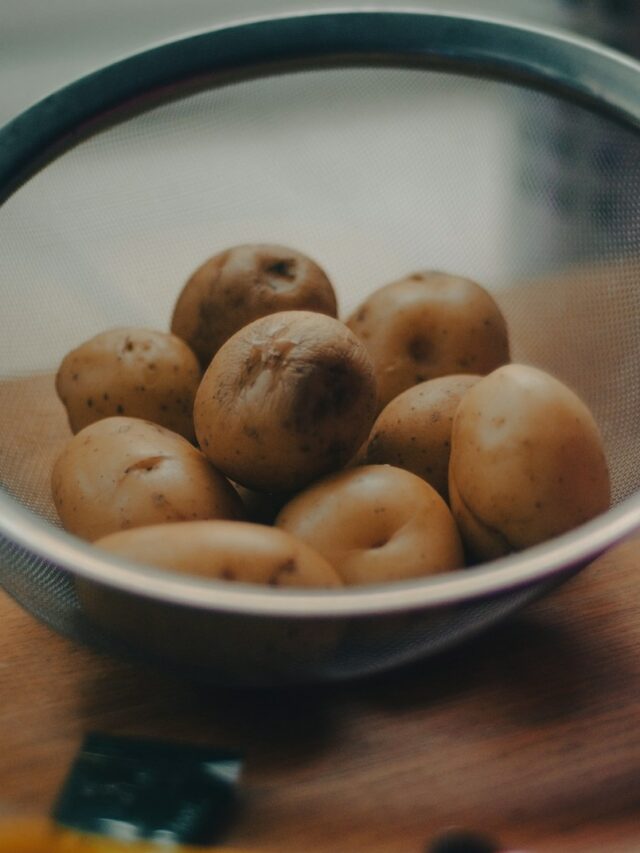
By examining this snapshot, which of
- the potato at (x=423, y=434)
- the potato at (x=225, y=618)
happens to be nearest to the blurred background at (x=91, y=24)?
the potato at (x=423, y=434)

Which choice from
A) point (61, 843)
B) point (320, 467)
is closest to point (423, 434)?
point (320, 467)

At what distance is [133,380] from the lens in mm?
604

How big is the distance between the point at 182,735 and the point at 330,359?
0.19m

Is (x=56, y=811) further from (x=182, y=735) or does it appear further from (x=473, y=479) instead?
(x=473, y=479)

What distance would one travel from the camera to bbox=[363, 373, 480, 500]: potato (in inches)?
21.8

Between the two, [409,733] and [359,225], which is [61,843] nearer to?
[409,733]

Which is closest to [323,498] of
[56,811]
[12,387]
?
[56,811]

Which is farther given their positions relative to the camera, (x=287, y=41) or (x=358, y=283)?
(x=358, y=283)

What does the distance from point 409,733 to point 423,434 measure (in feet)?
0.54

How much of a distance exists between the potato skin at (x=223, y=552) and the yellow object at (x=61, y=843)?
0.35 ft

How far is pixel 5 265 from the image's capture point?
0.75m

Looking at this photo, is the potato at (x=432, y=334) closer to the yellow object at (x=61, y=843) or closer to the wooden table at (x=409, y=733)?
the wooden table at (x=409, y=733)

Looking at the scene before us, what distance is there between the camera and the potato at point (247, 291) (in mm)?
628

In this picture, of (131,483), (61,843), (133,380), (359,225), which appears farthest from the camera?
(359,225)
